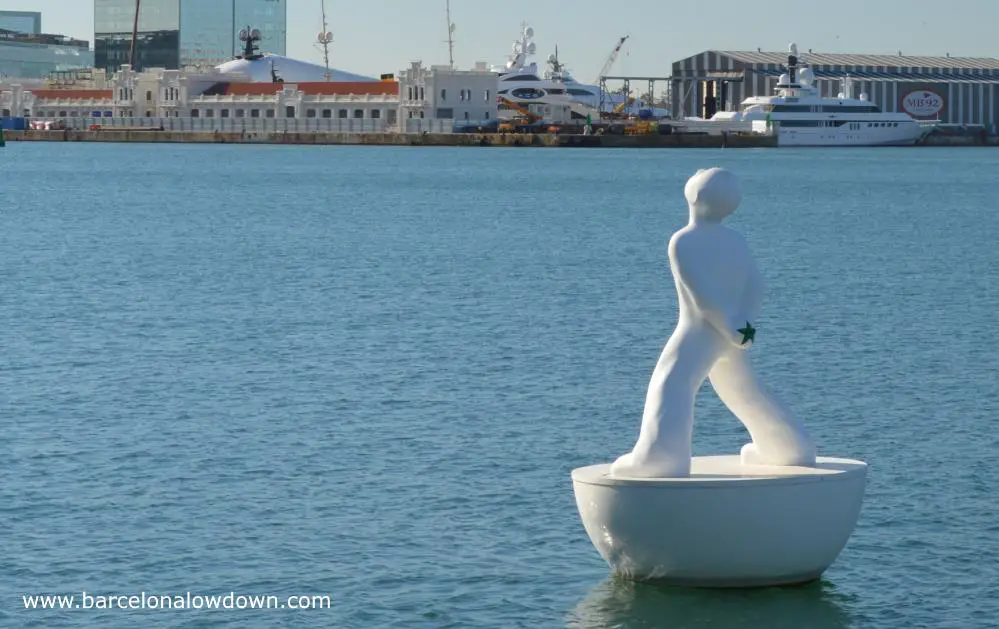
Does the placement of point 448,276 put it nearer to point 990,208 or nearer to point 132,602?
point 132,602

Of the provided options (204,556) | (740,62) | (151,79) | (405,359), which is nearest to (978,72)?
(740,62)

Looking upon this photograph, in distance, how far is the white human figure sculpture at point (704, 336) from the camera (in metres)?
12.1

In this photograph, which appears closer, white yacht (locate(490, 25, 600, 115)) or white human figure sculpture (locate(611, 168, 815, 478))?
white human figure sculpture (locate(611, 168, 815, 478))

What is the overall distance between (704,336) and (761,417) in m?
0.68

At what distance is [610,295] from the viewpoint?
36.2 m

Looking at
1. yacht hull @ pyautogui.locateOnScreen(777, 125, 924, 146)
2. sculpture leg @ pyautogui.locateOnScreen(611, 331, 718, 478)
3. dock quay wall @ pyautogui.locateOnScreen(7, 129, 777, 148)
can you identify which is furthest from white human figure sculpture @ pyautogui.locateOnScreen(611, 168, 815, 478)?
yacht hull @ pyautogui.locateOnScreen(777, 125, 924, 146)

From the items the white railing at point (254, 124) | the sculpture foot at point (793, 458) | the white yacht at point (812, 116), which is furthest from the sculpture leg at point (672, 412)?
the white railing at point (254, 124)

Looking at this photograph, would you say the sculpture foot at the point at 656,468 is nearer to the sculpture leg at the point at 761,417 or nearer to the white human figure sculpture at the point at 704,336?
the white human figure sculpture at the point at 704,336

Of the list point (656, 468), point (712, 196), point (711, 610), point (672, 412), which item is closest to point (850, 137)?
point (711, 610)

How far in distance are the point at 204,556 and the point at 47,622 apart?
175 cm

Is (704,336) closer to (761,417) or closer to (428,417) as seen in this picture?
(761,417)

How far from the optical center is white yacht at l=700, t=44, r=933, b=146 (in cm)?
15888

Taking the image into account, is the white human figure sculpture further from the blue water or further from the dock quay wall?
the dock quay wall

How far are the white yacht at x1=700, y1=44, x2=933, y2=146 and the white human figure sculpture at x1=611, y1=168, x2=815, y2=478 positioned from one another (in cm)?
14785
